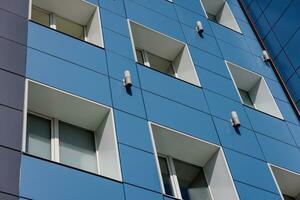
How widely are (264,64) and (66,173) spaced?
37.6ft

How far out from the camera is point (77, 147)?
39.7 feet

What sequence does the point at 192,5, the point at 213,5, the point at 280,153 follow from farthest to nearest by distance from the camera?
the point at 213,5 < the point at 192,5 < the point at 280,153

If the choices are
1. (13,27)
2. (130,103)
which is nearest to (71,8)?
(13,27)

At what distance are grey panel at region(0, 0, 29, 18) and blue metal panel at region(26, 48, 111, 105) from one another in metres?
1.38

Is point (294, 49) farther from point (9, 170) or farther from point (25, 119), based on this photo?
point (9, 170)

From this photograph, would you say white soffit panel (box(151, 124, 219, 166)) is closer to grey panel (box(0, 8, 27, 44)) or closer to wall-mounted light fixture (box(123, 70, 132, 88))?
wall-mounted light fixture (box(123, 70, 132, 88))

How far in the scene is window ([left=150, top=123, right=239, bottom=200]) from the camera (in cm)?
1317

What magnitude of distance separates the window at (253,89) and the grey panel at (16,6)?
7.08m

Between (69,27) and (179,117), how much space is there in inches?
172


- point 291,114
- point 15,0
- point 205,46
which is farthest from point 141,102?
point 291,114

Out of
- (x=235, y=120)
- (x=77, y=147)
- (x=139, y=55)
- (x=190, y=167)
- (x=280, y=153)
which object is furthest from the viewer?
(x=139, y=55)

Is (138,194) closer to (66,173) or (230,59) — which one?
(66,173)

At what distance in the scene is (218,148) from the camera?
13.9 meters

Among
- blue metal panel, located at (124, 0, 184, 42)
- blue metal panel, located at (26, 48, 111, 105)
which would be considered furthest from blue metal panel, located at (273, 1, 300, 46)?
blue metal panel, located at (26, 48, 111, 105)
